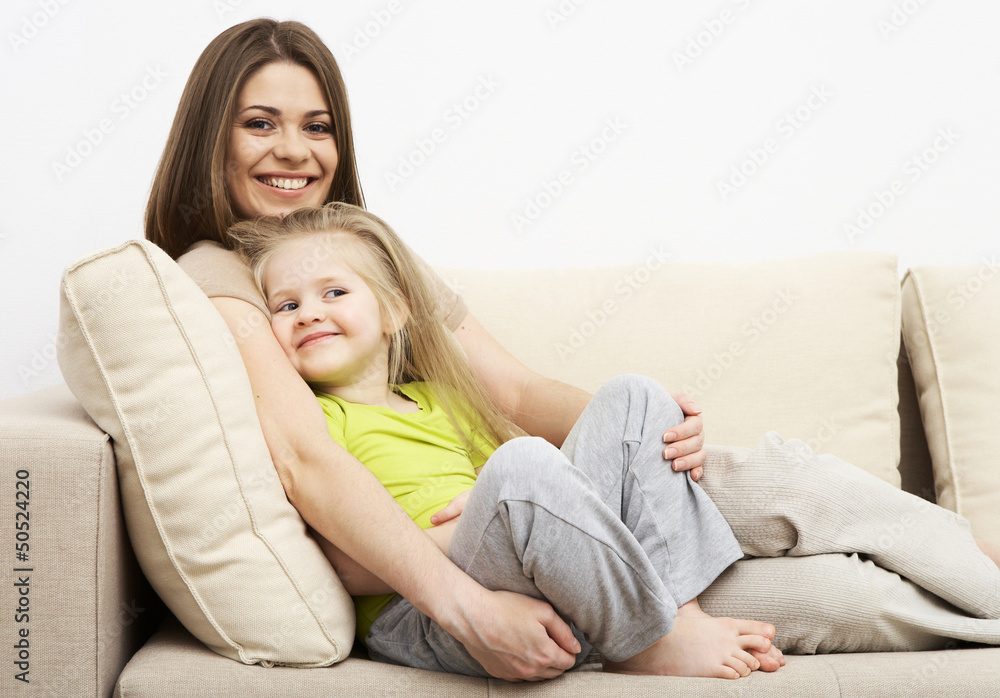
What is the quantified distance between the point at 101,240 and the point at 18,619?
1.09 m

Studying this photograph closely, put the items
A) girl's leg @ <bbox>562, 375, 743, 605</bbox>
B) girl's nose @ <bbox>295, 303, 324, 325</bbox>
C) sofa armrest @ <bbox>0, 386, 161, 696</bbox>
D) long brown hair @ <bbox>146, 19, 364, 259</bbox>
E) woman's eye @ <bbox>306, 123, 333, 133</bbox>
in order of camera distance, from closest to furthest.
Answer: sofa armrest @ <bbox>0, 386, 161, 696</bbox> < girl's leg @ <bbox>562, 375, 743, 605</bbox> < girl's nose @ <bbox>295, 303, 324, 325</bbox> < long brown hair @ <bbox>146, 19, 364, 259</bbox> < woman's eye @ <bbox>306, 123, 333, 133</bbox>

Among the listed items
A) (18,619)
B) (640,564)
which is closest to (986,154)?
(640,564)

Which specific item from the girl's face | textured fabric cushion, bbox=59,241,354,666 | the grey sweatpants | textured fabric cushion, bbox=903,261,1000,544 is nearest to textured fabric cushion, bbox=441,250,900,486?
textured fabric cushion, bbox=903,261,1000,544

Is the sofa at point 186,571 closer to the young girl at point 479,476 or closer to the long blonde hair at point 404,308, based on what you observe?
the young girl at point 479,476

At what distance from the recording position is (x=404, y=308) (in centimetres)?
129

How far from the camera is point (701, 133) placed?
185 centimetres

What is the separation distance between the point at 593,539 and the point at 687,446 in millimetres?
273

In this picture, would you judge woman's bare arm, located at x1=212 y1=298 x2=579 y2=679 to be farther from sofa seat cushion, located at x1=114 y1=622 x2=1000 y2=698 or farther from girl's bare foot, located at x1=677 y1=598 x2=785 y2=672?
girl's bare foot, located at x1=677 y1=598 x2=785 y2=672

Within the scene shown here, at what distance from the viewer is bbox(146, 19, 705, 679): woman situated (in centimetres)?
85

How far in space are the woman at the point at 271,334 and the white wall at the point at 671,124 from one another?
0.43 m

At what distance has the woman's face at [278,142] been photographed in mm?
1272

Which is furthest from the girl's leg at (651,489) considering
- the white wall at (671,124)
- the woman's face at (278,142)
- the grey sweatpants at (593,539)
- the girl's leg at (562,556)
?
the white wall at (671,124)

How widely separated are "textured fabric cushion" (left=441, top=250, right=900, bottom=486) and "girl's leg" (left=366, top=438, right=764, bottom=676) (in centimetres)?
60

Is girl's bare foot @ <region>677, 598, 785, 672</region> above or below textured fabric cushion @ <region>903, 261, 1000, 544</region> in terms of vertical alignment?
below
